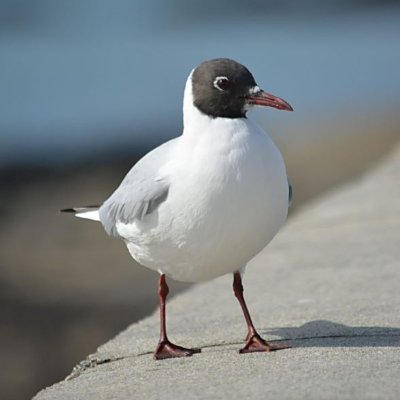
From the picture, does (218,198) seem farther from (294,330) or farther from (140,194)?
(294,330)

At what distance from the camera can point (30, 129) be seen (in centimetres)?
2169

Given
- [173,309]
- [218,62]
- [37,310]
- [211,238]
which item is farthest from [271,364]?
[37,310]

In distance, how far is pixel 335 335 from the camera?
538 cm

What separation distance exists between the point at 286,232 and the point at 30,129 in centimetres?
1377

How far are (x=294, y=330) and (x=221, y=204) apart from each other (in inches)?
38.5

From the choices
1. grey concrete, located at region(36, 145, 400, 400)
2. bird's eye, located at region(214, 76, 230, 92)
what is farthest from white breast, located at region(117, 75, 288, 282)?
grey concrete, located at region(36, 145, 400, 400)

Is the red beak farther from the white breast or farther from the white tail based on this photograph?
the white tail

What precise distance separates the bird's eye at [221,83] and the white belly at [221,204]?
0.19 metres

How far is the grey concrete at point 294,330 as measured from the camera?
449 centimetres

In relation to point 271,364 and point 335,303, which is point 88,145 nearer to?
point 335,303

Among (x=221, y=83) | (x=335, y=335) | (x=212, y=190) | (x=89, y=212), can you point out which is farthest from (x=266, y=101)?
(x=89, y=212)

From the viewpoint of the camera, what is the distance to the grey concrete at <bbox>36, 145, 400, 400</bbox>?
449 centimetres

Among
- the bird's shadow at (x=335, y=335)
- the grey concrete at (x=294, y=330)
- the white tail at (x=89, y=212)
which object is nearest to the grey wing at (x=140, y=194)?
the white tail at (x=89, y=212)

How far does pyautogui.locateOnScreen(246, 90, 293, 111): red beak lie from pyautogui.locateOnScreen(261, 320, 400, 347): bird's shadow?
1020 millimetres
